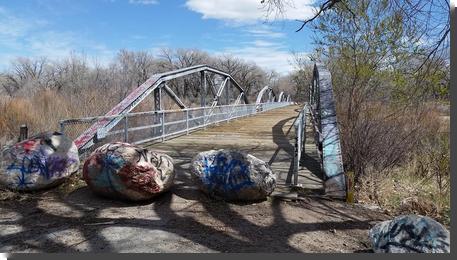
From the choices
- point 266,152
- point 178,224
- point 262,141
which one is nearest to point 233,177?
point 178,224

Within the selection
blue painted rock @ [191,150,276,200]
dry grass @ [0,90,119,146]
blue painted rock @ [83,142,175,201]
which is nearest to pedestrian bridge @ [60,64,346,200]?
blue painted rock @ [191,150,276,200]

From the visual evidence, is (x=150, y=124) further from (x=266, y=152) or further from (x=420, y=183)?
(x=420, y=183)

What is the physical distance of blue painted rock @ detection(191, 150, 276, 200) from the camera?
210 inches

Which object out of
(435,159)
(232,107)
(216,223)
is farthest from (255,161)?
(232,107)

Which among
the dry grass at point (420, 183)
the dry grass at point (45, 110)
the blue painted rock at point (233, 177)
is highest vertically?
the dry grass at point (45, 110)

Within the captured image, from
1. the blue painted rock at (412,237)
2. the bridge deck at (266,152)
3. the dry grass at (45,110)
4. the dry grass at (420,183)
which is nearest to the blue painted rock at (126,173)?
the bridge deck at (266,152)

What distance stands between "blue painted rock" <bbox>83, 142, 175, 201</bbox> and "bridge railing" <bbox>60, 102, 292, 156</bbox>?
6.15 ft

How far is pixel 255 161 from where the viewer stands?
222 inches

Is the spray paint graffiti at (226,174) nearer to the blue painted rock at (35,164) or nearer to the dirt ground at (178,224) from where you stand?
the dirt ground at (178,224)

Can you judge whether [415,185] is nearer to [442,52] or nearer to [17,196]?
[442,52]

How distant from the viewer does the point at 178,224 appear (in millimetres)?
4590

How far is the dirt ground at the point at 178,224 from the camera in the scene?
4008mm

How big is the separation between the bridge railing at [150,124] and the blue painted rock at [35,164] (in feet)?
3.54

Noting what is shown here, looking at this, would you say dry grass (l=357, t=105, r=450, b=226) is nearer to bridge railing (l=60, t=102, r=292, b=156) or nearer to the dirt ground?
the dirt ground
